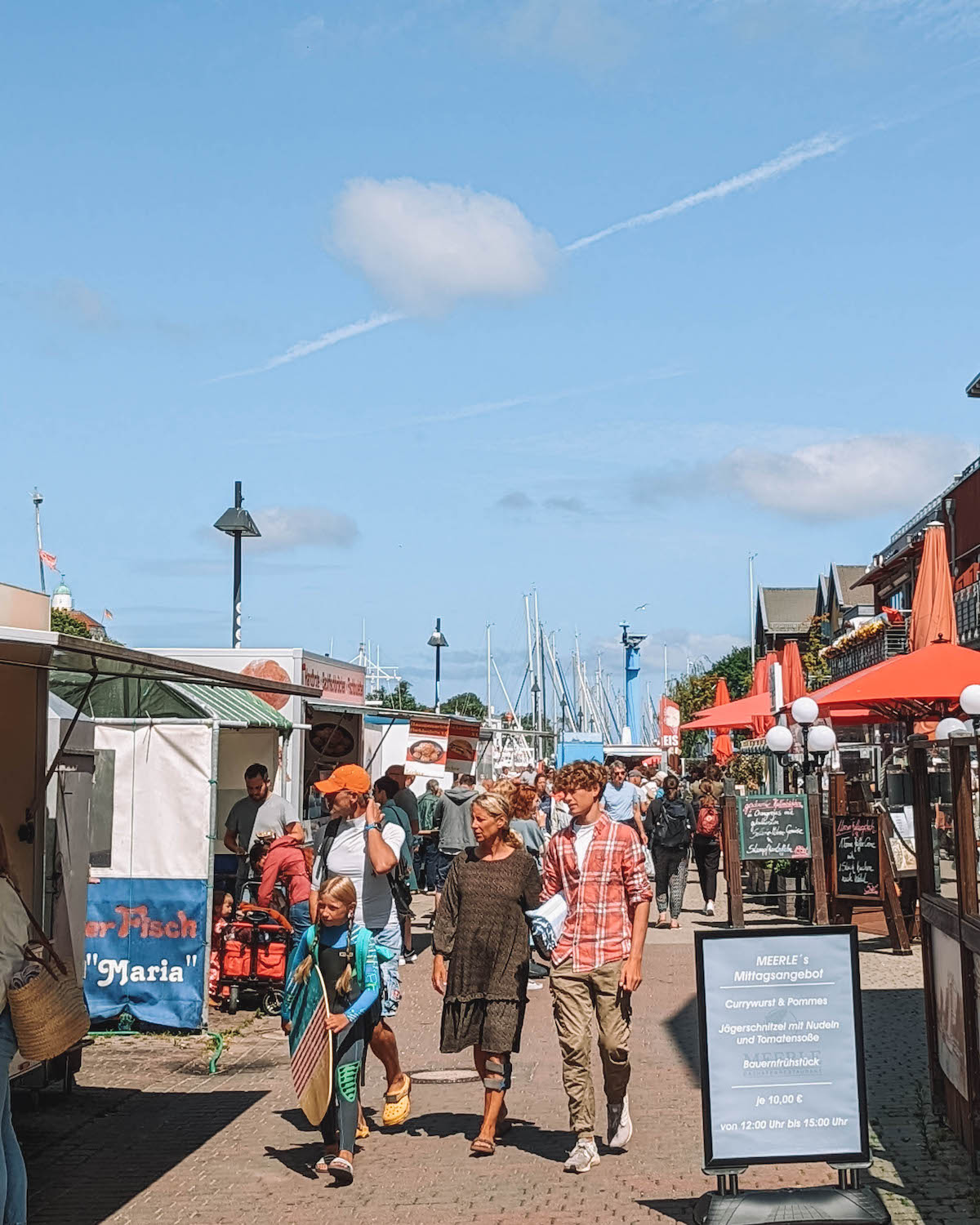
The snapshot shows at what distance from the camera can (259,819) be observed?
42.7ft

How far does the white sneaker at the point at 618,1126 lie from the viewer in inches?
297

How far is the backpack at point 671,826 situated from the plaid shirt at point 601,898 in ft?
35.3

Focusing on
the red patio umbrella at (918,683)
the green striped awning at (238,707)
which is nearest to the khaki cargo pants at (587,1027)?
the green striped awning at (238,707)

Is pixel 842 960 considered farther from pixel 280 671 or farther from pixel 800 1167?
pixel 280 671

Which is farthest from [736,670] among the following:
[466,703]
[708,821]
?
[708,821]

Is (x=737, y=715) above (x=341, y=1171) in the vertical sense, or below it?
above

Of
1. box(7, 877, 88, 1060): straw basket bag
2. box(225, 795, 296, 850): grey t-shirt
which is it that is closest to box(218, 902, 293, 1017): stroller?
box(225, 795, 296, 850): grey t-shirt

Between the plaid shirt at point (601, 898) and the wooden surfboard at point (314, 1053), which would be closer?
the wooden surfboard at point (314, 1053)

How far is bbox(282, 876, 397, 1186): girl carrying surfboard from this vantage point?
7.25m

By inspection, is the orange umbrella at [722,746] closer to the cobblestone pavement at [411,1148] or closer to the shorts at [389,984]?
the cobblestone pavement at [411,1148]

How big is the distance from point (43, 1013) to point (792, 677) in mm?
18683

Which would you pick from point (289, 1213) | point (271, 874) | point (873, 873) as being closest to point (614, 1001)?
point (289, 1213)

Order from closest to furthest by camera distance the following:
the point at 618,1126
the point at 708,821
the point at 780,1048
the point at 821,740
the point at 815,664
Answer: the point at 780,1048 < the point at 618,1126 < the point at 821,740 < the point at 708,821 < the point at 815,664

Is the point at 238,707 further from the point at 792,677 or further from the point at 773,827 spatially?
the point at 792,677
